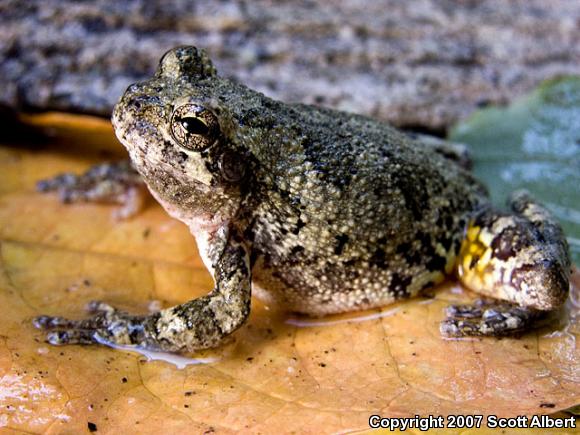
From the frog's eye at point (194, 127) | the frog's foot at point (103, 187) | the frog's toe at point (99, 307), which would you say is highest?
the frog's eye at point (194, 127)

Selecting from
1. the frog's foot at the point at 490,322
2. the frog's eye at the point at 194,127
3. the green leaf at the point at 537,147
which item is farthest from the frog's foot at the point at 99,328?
the green leaf at the point at 537,147

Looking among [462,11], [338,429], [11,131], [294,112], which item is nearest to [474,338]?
[338,429]

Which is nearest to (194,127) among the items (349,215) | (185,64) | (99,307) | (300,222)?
(185,64)

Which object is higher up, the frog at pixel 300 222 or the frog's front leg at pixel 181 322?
the frog at pixel 300 222

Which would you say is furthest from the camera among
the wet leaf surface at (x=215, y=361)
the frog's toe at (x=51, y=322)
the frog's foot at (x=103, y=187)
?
the frog's foot at (x=103, y=187)

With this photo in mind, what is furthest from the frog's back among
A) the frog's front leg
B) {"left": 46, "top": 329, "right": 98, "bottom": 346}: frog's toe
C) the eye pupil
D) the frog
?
{"left": 46, "top": 329, "right": 98, "bottom": 346}: frog's toe

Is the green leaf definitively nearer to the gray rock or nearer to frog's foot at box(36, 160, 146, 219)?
the gray rock

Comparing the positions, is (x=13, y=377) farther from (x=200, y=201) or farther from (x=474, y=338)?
(x=474, y=338)

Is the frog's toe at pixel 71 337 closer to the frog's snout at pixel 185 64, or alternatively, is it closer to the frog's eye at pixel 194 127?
the frog's eye at pixel 194 127
